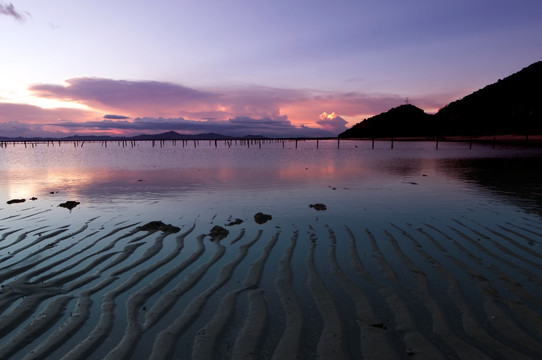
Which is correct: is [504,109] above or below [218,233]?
above

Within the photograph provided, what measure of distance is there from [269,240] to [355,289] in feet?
10.3

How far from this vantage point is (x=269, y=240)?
7773mm

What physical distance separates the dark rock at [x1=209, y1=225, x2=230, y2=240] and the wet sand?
0.55 feet

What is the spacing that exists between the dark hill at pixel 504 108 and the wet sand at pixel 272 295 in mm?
153287

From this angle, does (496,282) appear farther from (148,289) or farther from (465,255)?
(148,289)

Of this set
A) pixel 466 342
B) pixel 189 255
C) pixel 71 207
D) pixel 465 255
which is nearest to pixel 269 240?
pixel 189 255

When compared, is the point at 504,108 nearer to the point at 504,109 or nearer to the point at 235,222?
the point at 504,109

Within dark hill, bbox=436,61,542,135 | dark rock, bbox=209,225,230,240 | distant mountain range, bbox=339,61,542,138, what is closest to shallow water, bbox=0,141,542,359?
dark rock, bbox=209,225,230,240

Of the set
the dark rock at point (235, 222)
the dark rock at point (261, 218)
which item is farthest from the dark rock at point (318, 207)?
the dark rock at point (235, 222)

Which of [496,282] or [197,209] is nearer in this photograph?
[496,282]

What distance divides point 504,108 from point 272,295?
624ft

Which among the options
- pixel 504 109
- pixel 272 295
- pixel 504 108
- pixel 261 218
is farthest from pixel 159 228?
pixel 504 108

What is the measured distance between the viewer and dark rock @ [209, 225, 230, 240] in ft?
26.2

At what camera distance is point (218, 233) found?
827 cm
